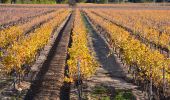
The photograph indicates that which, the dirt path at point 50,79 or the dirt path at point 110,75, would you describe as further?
the dirt path at point 110,75

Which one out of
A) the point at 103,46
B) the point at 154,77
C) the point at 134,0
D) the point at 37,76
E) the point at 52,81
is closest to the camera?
the point at 154,77

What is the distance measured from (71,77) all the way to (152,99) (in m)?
4.04

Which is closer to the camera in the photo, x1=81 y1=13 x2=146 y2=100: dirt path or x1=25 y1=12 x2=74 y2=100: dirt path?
x1=25 y1=12 x2=74 y2=100: dirt path

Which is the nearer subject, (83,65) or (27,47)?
(83,65)

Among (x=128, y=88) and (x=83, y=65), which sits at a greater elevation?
(x=83, y=65)

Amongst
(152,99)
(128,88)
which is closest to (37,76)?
(128,88)

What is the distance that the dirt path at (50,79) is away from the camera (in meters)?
19.3

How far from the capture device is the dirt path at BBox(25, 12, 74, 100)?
1934 centimetres

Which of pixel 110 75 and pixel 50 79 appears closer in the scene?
pixel 50 79

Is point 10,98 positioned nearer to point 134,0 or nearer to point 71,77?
point 71,77

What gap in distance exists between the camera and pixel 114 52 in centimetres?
3134

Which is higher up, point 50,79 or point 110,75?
point 50,79

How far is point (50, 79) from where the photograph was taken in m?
22.5

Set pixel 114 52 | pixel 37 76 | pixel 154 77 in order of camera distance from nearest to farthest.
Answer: pixel 154 77, pixel 37 76, pixel 114 52
